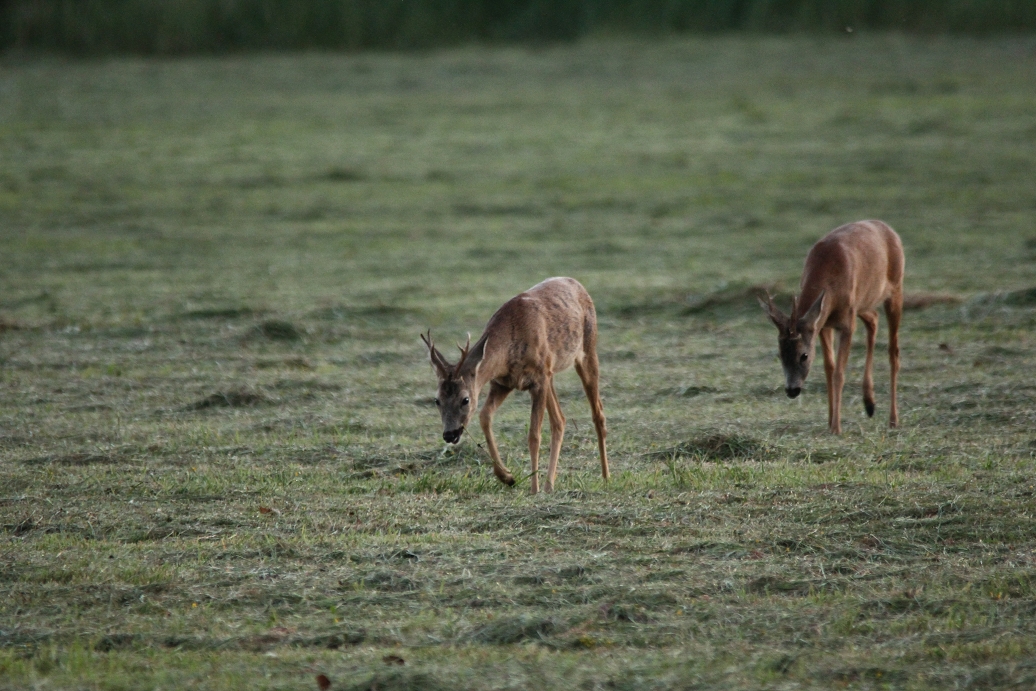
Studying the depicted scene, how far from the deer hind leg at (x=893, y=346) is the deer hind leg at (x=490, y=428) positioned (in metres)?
3.20

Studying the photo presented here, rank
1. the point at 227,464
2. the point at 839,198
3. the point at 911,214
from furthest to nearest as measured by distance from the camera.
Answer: the point at 839,198, the point at 911,214, the point at 227,464

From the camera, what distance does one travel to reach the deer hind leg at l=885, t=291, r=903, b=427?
9.91m

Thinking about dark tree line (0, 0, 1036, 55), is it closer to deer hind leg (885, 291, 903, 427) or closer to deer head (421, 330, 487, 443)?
deer hind leg (885, 291, 903, 427)

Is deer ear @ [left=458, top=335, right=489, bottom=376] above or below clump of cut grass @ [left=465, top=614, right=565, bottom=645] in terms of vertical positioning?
above

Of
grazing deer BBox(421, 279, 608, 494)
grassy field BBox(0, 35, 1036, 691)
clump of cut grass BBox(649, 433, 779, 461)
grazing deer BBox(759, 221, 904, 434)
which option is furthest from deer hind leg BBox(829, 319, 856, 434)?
grazing deer BBox(421, 279, 608, 494)

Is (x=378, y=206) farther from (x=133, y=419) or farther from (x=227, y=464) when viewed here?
(x=227, y=464)

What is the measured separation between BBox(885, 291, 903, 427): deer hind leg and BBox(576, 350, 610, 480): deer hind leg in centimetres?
234

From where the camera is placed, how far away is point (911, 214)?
19.5m

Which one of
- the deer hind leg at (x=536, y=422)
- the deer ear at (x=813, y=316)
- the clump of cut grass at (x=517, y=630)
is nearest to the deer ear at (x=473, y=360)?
the deer hind leg at (x=536, y=422)

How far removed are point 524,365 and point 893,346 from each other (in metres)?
3.84

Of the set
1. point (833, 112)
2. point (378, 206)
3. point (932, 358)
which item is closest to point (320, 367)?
point (932, 358)

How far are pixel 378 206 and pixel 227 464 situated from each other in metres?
13.3

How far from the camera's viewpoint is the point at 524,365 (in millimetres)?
8219

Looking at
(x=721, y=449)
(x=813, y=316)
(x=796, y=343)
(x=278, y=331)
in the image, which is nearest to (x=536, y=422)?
(x=721, y=449)
